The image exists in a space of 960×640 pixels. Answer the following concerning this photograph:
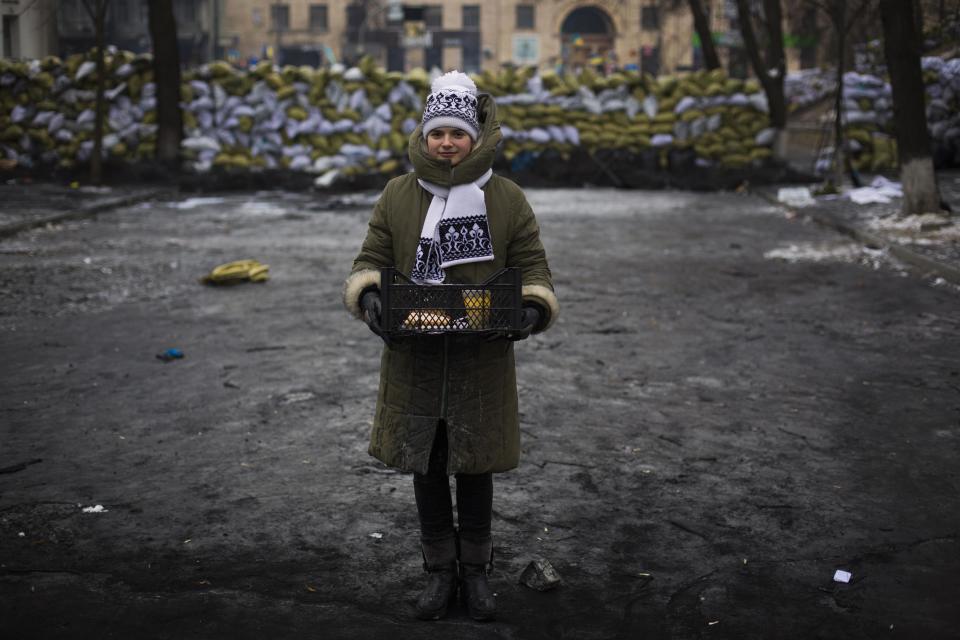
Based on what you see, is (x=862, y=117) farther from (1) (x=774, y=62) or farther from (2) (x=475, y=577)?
(2) (x=475, y=577)

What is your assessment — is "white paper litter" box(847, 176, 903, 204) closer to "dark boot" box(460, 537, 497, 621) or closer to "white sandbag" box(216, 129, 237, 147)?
"white sandbag" box(216, 129, 237, 147)

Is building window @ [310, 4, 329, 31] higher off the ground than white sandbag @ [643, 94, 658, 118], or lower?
higher

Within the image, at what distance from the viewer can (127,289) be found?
9578mm

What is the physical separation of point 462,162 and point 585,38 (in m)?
70.2

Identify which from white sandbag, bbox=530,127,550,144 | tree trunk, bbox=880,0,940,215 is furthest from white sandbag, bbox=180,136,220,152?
tree trunk, bbox=880,0,940,215

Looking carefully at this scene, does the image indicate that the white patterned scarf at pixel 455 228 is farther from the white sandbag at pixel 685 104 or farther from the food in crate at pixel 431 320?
the white sandbag at pixel 685 104

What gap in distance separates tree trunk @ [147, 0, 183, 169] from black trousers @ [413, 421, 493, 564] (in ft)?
66.7

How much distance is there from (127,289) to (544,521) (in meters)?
6.42

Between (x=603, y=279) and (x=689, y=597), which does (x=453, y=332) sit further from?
(x=603, y=279)

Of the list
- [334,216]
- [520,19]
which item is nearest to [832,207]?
[334,216]

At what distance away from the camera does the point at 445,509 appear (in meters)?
3.38

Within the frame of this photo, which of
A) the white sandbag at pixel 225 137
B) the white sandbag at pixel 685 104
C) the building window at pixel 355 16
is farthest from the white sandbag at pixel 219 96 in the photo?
the building window at pixel 355 16

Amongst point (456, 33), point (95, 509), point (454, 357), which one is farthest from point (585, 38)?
point (454, 357)

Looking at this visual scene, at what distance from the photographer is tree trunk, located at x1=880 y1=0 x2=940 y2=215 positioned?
528 inches
